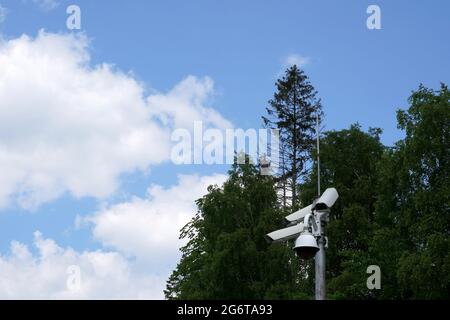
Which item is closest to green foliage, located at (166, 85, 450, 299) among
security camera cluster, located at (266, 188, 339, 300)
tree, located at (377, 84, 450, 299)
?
tree, located at (377, 84, 450, 299)

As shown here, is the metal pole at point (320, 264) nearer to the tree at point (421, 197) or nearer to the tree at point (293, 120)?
the tree at point (421, 197)

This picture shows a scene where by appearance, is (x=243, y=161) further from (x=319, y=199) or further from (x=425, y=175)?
(x=319, y=199)

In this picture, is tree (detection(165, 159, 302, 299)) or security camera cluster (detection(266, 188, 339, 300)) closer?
security camera cluster (detection(266, 188, 339, 300))

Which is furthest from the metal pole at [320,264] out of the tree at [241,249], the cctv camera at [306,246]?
the tree at [241,249]

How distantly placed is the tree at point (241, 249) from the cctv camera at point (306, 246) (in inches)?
1172

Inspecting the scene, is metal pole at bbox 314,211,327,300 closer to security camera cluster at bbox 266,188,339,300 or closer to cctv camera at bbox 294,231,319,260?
security camera cluster at bbox 266,188,339,300

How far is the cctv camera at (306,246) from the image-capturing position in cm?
1063

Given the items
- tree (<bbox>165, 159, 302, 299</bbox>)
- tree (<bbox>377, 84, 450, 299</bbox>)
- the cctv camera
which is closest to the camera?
the cctv camera

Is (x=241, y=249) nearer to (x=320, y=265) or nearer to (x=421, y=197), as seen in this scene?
(x=421, y=197)

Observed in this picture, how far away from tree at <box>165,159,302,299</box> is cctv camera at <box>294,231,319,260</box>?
29779 millimetres

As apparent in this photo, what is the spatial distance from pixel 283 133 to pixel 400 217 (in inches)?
1343

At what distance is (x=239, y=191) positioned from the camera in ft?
158

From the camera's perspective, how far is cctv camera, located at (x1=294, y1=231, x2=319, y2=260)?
34.9 feet
